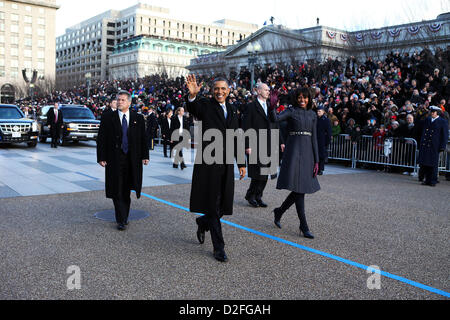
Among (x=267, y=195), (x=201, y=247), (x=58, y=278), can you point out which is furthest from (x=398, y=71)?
(x=58, y=278)

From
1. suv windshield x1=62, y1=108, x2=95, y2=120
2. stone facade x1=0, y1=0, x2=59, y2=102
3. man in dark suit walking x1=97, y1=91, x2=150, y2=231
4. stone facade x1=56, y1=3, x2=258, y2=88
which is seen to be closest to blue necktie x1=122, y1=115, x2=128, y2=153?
man in dark suit walking x1=97, y1=91, x2=150, y2=231

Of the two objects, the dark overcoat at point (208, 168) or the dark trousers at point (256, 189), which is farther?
the dark trousers at point (256, 189)

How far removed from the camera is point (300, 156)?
19.6ft

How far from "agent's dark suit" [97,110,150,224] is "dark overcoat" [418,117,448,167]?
26.5 ft

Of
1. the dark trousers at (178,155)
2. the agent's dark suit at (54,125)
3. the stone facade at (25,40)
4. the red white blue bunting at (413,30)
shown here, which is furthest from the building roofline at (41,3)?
the dark trousers at (178,155)

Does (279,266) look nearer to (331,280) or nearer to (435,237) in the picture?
(331,280)

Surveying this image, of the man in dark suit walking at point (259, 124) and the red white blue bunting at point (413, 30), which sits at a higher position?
the red white blue bunting at point (413, 30)

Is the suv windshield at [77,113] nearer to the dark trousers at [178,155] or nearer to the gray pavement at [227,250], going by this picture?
the dark trousers at [178,155]

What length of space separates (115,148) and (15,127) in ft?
44.8

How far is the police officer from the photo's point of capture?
11.2 m

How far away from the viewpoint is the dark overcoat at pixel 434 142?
11.2 meters

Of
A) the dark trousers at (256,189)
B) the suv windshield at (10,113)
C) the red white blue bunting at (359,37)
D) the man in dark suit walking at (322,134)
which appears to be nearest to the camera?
the dark trousers at (256,189)

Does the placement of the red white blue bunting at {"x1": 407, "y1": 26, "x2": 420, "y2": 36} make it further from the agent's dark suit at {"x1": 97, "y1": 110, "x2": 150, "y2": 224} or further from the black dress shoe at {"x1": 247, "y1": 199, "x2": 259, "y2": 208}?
the agent's dark suit at {"x1": 97, "y1": 110, "x2": 150, "y2": 224}

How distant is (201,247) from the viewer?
5.35 meters
